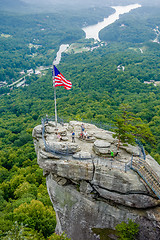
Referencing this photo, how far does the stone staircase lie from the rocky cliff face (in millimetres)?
499

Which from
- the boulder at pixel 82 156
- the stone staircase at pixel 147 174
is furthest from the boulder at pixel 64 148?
the stone staircase at pixel 147 174

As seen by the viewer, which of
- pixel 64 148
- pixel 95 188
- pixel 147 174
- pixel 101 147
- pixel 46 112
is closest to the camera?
pixel 147 174

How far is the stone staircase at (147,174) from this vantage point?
2003 cm

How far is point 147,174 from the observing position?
21016mm

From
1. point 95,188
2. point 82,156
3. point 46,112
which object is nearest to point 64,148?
point 82,156

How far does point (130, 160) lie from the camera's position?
22.4 meters

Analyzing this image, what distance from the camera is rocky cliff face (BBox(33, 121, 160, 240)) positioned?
20.3 metres

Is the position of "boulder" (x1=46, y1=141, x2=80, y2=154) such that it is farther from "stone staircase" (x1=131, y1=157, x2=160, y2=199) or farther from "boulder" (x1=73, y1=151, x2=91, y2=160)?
"stone staircase" (x1=131, y1=157, x2=160, y2=199)

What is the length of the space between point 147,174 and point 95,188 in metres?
6.00

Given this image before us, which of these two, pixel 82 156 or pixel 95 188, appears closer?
pixel 95 188

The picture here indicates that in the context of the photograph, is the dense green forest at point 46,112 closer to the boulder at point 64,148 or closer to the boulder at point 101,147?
the boulder at point 101,147

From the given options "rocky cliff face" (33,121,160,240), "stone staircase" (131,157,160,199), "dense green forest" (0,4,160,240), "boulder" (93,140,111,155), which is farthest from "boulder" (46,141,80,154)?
"dense green forest" (0,4,160,240)

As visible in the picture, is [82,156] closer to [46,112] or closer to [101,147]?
[101,147]

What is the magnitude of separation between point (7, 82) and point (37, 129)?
488ft
